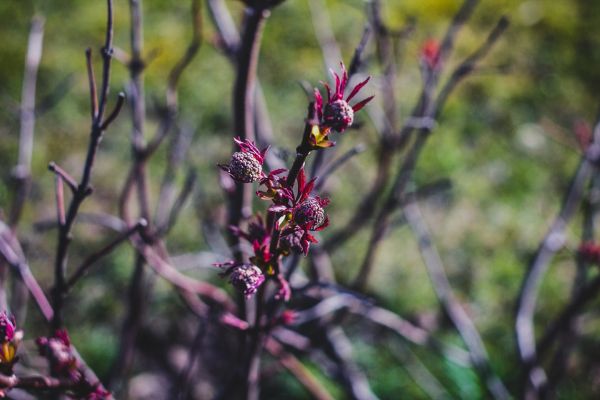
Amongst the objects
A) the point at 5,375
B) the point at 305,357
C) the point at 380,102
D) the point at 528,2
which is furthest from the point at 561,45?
the point at 5,375

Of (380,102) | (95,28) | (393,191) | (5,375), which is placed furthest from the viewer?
(95,28)

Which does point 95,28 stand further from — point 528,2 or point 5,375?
point 5,375

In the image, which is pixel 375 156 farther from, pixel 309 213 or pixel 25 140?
pixel 309 213

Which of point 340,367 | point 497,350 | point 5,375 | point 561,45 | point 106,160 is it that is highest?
point 561,45

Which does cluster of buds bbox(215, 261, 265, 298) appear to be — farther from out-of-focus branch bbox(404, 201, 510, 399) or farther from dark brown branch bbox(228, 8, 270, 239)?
out-of-focus branch bbox(404, 201, 510, 399)

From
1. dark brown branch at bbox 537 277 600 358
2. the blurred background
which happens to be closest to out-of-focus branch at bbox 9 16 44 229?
the blurred background

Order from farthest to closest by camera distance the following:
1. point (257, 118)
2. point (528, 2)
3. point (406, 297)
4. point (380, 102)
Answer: point (528, 2) → point (380, 102) → point (406, 297) → point (257, 118)

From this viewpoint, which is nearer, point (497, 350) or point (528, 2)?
point (497, 350)
